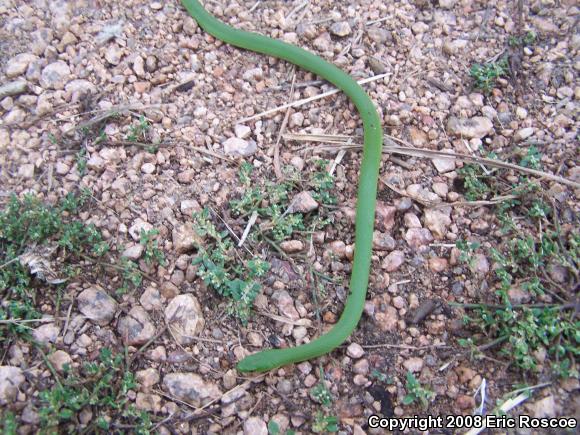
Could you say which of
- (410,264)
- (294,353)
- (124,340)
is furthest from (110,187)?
(410,264)

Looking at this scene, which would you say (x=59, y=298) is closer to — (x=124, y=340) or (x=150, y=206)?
(x=124, y=340)

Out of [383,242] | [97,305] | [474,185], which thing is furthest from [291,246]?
[474,185]

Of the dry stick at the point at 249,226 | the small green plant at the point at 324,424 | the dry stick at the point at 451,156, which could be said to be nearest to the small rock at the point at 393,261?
the dry stick at the point at 451,156

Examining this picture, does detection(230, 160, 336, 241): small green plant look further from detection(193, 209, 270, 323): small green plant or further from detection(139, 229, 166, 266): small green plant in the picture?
detection(139, 229, 166, 266): small green plant

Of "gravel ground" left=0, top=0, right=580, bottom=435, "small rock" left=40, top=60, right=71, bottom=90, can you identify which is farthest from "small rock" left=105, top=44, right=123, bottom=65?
"small rock" left=40, top=60, right=71, bottom=90

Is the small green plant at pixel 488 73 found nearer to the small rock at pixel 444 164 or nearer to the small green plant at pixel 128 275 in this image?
the small rock at pixel 444 164
